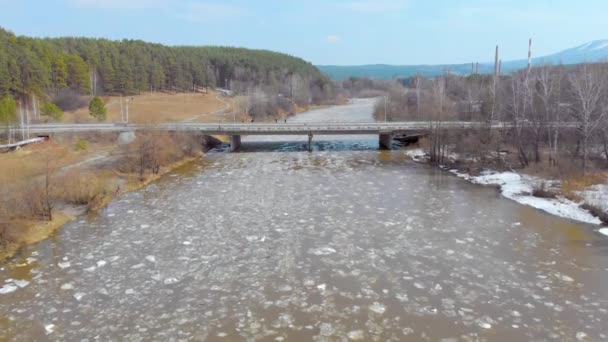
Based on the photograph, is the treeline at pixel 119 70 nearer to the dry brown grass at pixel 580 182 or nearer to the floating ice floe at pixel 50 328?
the floating ice floe at pixel 50 328

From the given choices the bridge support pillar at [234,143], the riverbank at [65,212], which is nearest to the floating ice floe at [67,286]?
the riverbank at [65,212]

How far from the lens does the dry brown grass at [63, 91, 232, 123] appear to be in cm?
6312

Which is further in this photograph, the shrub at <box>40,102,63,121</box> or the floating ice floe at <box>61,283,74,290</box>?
the shrub at <box>40,102,63,121</box>

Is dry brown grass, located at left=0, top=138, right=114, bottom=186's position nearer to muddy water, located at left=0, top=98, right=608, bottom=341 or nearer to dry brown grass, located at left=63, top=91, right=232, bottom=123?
muddy water, located at left=0, top=98, right=608, bottom=341

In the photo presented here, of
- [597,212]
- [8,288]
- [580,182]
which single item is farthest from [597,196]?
[8,288]

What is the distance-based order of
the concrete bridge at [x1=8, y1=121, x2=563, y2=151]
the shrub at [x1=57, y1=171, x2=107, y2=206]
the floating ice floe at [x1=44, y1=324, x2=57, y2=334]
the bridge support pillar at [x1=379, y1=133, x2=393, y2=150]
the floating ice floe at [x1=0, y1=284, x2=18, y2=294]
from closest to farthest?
the floating ice floe at [x1=44, y1=324, x2=57, y2=334]
the floating ice floe at [x1=0, y1=284, x2=18, y2=294]
the shrub at [x1=57, y1=171, x2=107, y2=206]
the concrete bridge at [x1=8, y1=121, x2=563, y2=151]
the bridge support pillar at [x1=379, y1=133, x2=393, y2=150]

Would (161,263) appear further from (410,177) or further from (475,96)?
(475,96)

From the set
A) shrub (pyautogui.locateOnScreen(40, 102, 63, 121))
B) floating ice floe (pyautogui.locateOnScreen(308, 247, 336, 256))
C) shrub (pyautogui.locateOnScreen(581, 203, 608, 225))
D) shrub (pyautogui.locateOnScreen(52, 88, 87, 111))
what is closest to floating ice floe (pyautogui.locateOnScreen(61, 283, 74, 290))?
floating ice floe (pyautogui.locateOnScreen(308, 247, 336, 256))

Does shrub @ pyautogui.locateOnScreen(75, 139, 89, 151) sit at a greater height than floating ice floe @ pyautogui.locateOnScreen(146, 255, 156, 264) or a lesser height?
greater

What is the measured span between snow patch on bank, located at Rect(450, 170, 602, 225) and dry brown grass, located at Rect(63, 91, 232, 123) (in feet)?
133

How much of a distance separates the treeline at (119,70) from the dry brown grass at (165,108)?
420cm

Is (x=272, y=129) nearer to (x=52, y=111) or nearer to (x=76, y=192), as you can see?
(x=76, y=192)

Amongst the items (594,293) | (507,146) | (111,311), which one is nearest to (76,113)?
(507,146)

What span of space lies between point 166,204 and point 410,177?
53.1 ft
